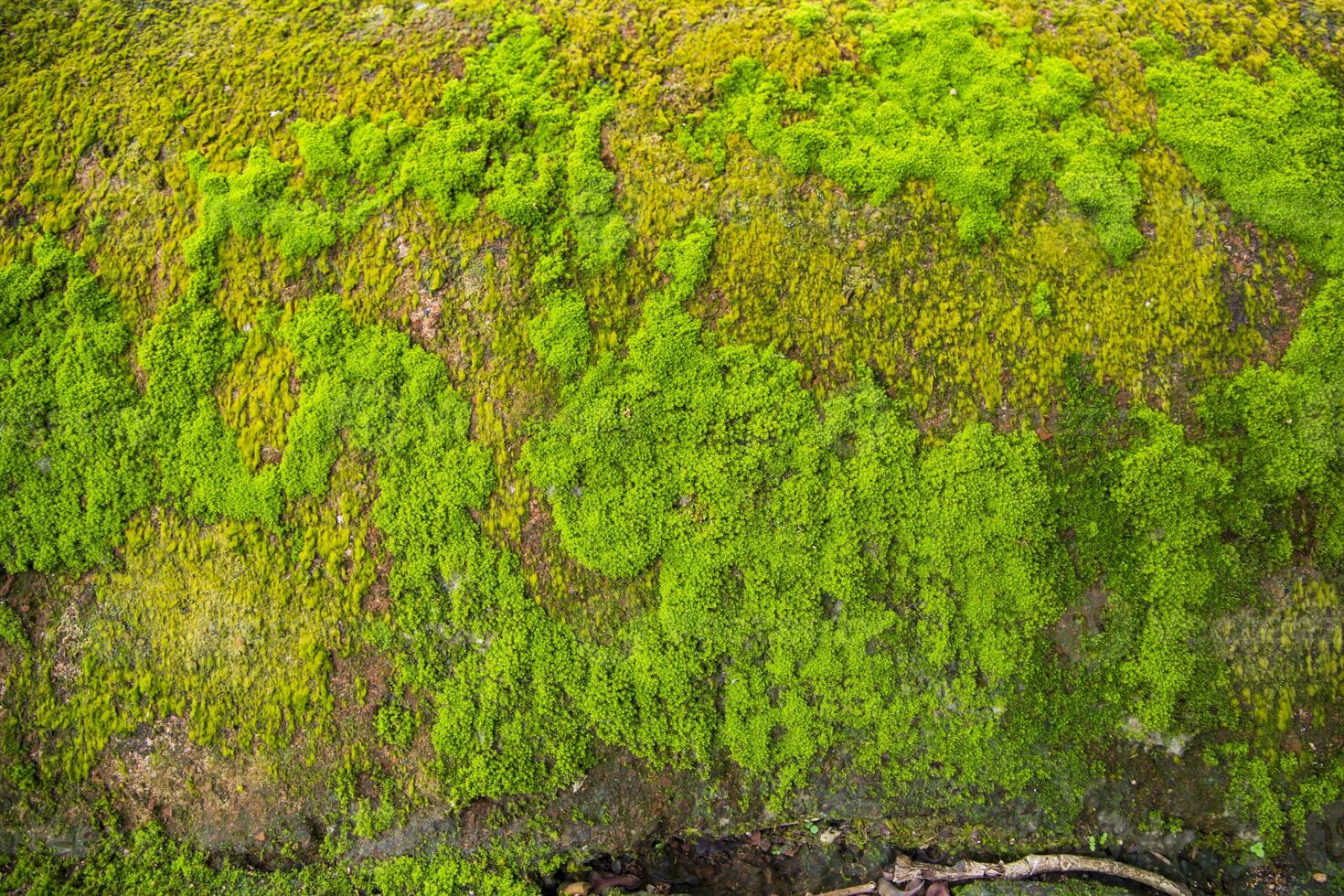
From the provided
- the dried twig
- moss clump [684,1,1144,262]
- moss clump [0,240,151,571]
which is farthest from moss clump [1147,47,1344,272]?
moss clump [0,240,151,571]

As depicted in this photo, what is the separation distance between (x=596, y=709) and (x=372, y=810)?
3.46ft

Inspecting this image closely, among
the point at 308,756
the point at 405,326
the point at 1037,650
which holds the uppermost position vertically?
the point at 405,326

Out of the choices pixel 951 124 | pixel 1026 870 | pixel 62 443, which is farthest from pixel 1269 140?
pixel 62 443

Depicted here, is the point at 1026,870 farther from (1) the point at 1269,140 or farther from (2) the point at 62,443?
(2) the point at 62,443

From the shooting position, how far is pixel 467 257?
3.38 meters

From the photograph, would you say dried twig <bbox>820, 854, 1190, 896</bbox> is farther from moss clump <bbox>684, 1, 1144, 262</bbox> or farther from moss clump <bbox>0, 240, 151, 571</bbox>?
moss clump <bbox>0, 240, 151, 571</bbox>

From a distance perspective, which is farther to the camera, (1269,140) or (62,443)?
(1269,140)

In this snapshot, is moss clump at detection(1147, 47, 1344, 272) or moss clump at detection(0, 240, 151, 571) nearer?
moss clump at detection(0, 240, 151, 571)

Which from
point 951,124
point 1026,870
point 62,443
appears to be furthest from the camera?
point 951,124

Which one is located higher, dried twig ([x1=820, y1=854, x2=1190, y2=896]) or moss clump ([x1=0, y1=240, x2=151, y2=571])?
moss clump ([x1=0, y1=240, x2=151, y2=571])

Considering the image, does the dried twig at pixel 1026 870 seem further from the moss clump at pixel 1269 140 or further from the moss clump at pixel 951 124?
the moss clump at pixel 1269 140

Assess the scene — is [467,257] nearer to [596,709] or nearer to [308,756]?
[596,709]

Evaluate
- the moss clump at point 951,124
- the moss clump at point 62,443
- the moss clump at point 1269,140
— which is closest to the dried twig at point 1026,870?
the moss clump at point 951,124

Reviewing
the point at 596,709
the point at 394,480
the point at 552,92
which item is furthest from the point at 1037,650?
the point at 552,92
